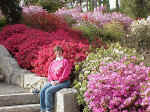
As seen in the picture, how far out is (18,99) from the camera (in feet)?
16.4

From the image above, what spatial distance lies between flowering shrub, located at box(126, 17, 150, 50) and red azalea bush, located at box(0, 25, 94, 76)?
204 centimetres

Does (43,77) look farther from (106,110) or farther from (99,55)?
(106,110)

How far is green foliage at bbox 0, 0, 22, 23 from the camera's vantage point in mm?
9508

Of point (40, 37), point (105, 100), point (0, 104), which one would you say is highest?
point (40, 37)

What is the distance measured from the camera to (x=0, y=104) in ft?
16.1

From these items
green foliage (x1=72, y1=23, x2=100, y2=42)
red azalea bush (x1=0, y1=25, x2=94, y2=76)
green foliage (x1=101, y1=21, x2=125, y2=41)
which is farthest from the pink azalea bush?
green foliage (x1=101, y1=21, x2=125, y2=41)

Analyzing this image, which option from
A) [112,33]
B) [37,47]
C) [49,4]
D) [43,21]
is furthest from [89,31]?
[49,4]

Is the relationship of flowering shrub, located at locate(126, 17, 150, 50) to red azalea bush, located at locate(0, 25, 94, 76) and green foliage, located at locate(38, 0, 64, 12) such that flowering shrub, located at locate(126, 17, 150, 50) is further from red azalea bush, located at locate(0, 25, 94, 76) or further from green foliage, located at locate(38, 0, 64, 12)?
green foliage, located at locate(38, 0, 64, 12)

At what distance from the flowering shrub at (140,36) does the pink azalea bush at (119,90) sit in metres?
5.66

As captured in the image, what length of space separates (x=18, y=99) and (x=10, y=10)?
17.1ft

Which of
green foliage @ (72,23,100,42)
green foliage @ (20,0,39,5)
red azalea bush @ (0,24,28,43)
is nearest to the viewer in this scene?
red azalea bush @ (0,24,28,43)

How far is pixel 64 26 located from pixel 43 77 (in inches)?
169

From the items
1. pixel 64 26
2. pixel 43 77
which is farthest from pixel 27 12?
pixel 43 77

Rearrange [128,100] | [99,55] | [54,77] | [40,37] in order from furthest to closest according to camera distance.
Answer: [40,37] < [99,55] < [54,77] < [128,100]
